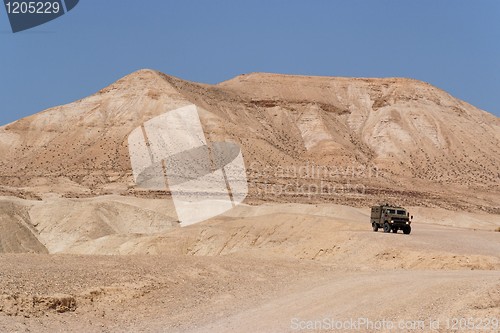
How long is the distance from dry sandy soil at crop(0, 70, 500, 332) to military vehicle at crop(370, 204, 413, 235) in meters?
1.45

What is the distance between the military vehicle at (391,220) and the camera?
33844 mm

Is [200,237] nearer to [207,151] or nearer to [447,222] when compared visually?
[447,222]

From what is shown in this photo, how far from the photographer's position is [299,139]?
10162 centimetres

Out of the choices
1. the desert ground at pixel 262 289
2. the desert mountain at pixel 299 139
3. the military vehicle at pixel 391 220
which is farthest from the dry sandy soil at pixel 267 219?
the military vehicle at pixel 391 220

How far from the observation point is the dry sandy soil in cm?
1557

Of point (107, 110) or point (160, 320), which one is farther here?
point (107, 110)

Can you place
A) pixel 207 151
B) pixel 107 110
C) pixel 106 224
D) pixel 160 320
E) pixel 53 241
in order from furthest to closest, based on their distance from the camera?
pixel 107 110, pixel 207 151, pixel 106 224, pixel 53 241, pixel 160 320

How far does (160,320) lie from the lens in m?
15.9

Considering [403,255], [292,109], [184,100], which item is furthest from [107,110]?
[403,255]

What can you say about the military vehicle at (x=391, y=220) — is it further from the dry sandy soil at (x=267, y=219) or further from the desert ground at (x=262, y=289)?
the desert ground at (x=262, y=289)

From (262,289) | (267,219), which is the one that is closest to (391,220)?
(267,219)

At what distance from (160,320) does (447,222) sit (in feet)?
147

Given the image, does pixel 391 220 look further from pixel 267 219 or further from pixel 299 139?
pixel 299 139

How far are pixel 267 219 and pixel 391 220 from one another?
6586mm
